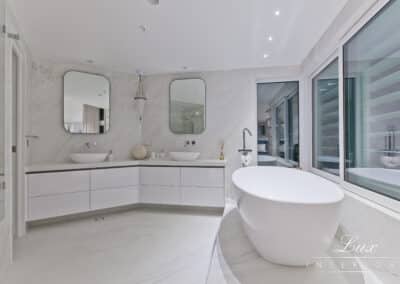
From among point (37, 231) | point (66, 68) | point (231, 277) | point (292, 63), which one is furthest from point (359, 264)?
point (66, 68)

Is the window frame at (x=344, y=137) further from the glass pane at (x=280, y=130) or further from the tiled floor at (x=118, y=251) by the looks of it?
the tiled floor at (x=118, y=251)

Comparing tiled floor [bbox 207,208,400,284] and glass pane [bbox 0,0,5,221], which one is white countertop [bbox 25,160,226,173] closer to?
glass pane [bbox 0,0,5,221]

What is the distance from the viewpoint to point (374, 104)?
1.86 meters

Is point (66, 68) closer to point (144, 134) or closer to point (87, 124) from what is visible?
point (87, 124)

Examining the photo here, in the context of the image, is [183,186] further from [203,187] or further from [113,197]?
[113,197]

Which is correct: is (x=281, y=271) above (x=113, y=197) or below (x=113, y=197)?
below

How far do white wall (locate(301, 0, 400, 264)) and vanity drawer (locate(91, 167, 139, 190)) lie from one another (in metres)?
2.85

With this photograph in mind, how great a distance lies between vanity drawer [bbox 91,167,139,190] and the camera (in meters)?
3.23

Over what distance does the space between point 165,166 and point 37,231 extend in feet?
6.08

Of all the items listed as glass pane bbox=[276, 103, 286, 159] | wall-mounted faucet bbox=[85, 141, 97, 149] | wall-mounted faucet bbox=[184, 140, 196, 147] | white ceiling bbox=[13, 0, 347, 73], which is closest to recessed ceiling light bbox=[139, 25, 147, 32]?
white ceiling bbox=[13, 0, 347, 73]

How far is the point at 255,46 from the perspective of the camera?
9.66 feet

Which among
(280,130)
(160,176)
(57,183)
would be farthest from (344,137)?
(57,183)

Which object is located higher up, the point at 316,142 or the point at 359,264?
the point at 316,142

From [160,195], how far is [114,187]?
2.35ft
